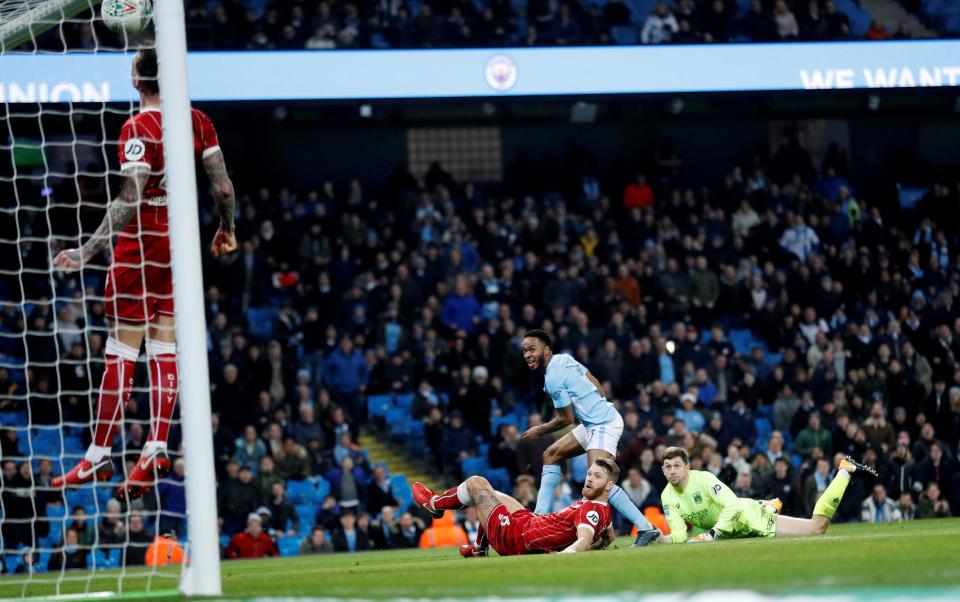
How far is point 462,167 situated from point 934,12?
8.90 metres

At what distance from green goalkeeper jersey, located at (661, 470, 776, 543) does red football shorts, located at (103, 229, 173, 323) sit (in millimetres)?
5609

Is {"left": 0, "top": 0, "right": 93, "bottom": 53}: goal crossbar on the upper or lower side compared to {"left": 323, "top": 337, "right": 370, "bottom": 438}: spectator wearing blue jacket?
upper

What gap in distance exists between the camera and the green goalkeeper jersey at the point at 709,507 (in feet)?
40.6

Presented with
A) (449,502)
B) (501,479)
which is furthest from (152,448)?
(501,479)

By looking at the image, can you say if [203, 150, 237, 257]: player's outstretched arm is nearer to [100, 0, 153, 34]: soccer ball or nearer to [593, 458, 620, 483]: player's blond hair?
[100, 0, 153, 34]: soccer ball

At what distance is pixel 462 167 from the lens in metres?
27.5

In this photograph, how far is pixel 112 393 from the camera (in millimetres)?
8133

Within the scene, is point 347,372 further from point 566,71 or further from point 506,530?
point 506,530

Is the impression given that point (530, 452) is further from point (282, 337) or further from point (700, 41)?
point (700, 41)

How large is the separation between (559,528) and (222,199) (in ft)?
13.8

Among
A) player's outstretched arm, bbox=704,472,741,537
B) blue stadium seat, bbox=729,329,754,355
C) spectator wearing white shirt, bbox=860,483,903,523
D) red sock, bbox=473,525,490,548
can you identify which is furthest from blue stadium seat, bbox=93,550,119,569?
blue stadium seat, bbox=729,329,754,355

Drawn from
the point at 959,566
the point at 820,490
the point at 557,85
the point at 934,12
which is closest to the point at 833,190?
the point at 934,12

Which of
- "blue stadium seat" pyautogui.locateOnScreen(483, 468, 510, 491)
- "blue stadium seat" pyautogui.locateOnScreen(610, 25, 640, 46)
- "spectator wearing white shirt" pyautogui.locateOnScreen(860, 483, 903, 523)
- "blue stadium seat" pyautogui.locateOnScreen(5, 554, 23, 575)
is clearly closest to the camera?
"blue stadium seat" pyautogui.locateOnScreen(5, 554, 23, 575)

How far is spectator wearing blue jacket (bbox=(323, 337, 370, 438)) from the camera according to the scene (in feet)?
68.5
